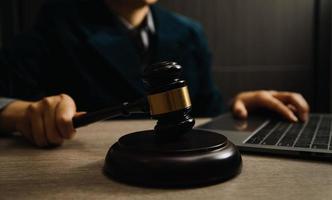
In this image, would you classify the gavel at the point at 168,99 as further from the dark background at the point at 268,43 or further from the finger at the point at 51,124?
the dark background at the point at 268,43

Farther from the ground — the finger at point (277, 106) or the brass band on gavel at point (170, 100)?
the brass band on gavel at point (170, 100)

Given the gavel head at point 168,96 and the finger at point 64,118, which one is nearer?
the gavel head at point 168,96

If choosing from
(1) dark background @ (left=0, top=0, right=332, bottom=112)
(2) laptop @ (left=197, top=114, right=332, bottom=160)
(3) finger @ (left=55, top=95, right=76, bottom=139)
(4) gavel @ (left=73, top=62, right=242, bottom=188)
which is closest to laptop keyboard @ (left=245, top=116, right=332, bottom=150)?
(2) laptop @ (left=197, top=114, right=332, bottom=160)

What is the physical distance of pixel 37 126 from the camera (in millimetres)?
628

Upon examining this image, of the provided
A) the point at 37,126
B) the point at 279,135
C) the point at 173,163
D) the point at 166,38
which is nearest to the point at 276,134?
the point at 279,135

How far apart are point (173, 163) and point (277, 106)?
0.51m

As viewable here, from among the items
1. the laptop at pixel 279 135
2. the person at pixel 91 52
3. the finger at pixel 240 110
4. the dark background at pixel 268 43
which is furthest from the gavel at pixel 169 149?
the dark background at pixel 268 43

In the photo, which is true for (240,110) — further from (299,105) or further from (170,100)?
(170,100)

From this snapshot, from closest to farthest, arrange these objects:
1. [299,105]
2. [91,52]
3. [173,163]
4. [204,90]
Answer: [173,163] < [299,105] < [91,52] < [204,90]

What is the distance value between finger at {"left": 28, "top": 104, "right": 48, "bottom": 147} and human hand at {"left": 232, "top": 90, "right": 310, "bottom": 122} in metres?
0.46

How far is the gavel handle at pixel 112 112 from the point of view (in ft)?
1.67

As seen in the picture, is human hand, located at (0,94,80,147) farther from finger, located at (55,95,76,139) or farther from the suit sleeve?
the suit sleeve

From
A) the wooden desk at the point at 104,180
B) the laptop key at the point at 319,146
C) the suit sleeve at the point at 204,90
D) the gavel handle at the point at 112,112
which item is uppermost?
the gavel handle at the point at 112,112

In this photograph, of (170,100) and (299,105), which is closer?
(170,100)
